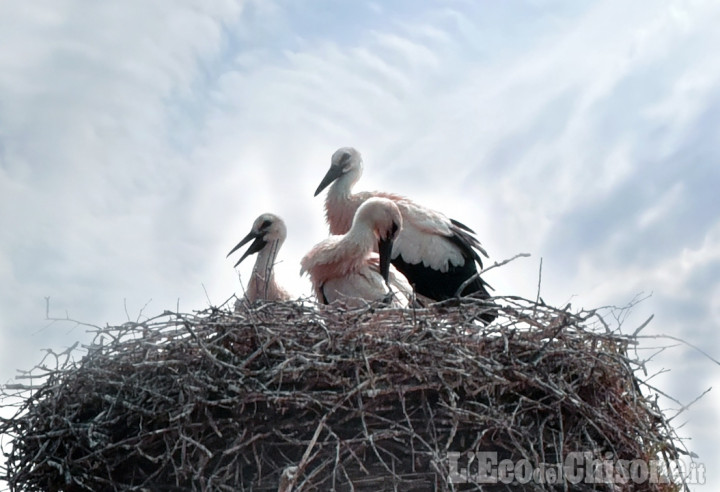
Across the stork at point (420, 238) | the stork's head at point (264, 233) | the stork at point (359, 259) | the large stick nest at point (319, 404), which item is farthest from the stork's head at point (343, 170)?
the large stick nest at point (319, 404)

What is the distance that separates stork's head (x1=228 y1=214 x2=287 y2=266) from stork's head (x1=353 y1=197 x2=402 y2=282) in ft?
2.63

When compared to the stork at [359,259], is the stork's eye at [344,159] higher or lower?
higher

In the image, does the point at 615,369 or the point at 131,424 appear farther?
the point at 615,369

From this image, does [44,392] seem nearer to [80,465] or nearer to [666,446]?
[80,465]

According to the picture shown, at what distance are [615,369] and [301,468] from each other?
4.24 ft

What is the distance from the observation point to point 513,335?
3688 mm

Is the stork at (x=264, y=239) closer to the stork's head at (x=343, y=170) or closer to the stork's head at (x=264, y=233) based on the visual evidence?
the stork's head at (x=264, y=233)

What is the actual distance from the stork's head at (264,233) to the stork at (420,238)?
0.49 metres

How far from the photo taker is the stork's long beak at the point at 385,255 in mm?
5121

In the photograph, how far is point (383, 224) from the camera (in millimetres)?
5137

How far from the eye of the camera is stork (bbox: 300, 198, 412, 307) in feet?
16.6

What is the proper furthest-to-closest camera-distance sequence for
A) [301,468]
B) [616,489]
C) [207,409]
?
[616,489], [207,409], [301,468]

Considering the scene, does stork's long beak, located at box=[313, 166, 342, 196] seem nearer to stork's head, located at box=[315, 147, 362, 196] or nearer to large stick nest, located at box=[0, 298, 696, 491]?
stork's head, located at box=[315, 147, 362, 196]

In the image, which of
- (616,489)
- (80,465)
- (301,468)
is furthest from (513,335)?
(80,465)
